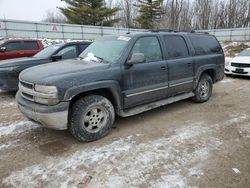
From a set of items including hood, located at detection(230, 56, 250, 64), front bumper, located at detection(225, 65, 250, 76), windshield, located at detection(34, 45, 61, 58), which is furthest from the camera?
hood, located at detection(230, 56, 250, 64)

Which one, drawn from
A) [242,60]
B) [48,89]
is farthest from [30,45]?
[242,60]

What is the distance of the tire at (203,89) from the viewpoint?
5.99 metres

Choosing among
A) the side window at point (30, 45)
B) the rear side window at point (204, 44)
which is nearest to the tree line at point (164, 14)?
the side window at point (30, 45)

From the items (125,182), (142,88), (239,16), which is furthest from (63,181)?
(239,16)

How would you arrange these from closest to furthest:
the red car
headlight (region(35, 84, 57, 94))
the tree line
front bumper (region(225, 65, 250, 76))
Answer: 1. headlight (region(35, 84, 57, 94))
2. front bumper (region(225, 65, 250, 76))
3. the red car
4. the tree line

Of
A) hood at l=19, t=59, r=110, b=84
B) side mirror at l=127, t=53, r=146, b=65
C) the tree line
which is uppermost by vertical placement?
the tree line

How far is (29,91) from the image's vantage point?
3781 millimetres

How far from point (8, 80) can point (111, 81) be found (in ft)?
13.4

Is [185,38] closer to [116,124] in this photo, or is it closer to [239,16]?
[116,124]

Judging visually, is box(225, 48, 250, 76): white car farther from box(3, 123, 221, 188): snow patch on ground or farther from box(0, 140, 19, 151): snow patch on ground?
box(0, 140, 19, 151): snow patch on ground

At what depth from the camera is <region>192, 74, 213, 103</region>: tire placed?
19.6ft

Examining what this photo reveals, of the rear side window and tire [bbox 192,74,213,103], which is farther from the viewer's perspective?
tire [bbox 192,74,213,103]

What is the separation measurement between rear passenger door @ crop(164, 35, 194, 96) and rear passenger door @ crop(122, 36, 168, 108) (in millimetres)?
227

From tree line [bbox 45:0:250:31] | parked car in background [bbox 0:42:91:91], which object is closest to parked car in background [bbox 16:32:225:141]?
parked car in background [bbox 0:42:91:91]
